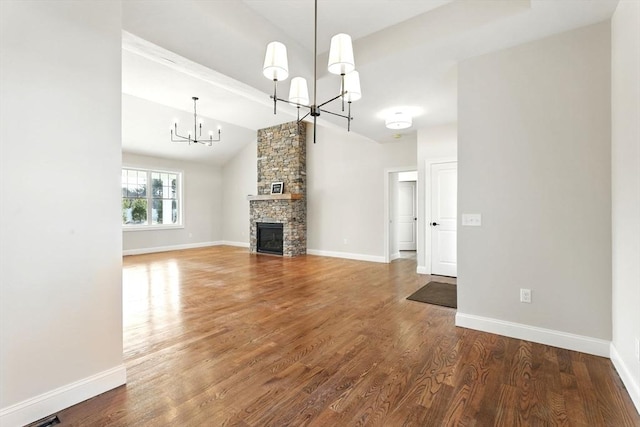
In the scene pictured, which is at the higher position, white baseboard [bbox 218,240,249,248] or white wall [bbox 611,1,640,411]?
white wall [bbox 611,1,640,411]

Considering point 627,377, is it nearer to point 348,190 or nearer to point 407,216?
point 348,190

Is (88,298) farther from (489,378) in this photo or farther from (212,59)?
(489,378)

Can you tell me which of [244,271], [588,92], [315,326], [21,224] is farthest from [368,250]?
[21,224]

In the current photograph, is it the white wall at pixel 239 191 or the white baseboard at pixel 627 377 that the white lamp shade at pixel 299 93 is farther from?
the white wall at pixel 239 191

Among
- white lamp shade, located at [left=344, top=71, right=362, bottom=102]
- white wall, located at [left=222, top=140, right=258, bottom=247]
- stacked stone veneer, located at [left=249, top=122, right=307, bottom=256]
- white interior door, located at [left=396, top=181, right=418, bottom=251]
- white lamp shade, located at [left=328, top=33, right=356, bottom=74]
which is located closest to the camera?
white lamp shade, located at [left=328, top=33, right=356, bottom=74]

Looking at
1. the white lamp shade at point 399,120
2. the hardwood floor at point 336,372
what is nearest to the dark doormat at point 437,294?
the hardwood floor at point 336,372

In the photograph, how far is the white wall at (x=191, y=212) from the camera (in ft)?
26.2

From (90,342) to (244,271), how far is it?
12.5ft

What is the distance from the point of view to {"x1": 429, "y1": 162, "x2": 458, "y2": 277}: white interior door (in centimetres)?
514

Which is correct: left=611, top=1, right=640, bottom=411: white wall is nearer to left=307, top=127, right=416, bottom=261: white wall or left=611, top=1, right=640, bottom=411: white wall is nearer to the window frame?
left=307, top=127, right=416, bottom=261: white wall

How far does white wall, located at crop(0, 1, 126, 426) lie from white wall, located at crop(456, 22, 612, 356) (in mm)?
2969

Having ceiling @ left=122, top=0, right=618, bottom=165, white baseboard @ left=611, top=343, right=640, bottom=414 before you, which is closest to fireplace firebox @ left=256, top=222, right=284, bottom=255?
ceiling @ left=122, top=0, right=618, bottom=165

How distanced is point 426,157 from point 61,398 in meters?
5.47

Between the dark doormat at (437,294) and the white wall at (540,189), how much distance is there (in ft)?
2.60
